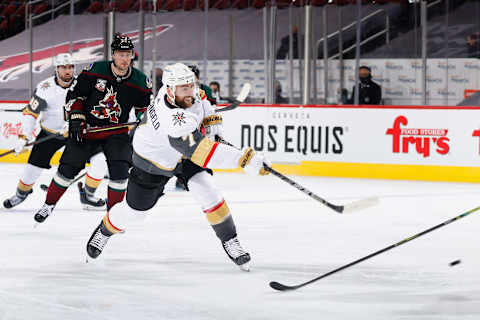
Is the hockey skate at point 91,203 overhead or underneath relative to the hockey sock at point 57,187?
underneath

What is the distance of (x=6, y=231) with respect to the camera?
4.84 meters

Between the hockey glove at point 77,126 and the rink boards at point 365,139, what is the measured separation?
13.4 feet

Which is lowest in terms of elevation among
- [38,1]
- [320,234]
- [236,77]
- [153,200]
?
[320,234]

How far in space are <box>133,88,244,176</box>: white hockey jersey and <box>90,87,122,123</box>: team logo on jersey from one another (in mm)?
1040

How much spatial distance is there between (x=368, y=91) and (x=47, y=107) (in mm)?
3801

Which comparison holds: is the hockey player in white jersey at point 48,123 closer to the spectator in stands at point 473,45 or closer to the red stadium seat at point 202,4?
the spectator in stands at point 473,45

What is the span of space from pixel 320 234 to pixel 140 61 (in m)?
5.37

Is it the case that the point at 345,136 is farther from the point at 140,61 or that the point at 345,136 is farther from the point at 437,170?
the point at 140,61

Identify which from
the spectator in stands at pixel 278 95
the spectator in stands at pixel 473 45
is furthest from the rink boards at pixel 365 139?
the spectator in stands at pixel 473 45

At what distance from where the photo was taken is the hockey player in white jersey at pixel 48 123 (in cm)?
543

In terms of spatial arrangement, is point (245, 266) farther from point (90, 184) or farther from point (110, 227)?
point (90, 184)

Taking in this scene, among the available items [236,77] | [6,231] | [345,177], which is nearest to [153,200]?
[6,231]

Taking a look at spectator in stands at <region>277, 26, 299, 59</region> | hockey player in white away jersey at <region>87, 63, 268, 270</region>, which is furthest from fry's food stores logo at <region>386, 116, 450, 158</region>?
hockey player in white away jersey at <region>87, 63, 268, 270</region>

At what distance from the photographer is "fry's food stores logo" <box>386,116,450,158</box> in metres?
7.99
